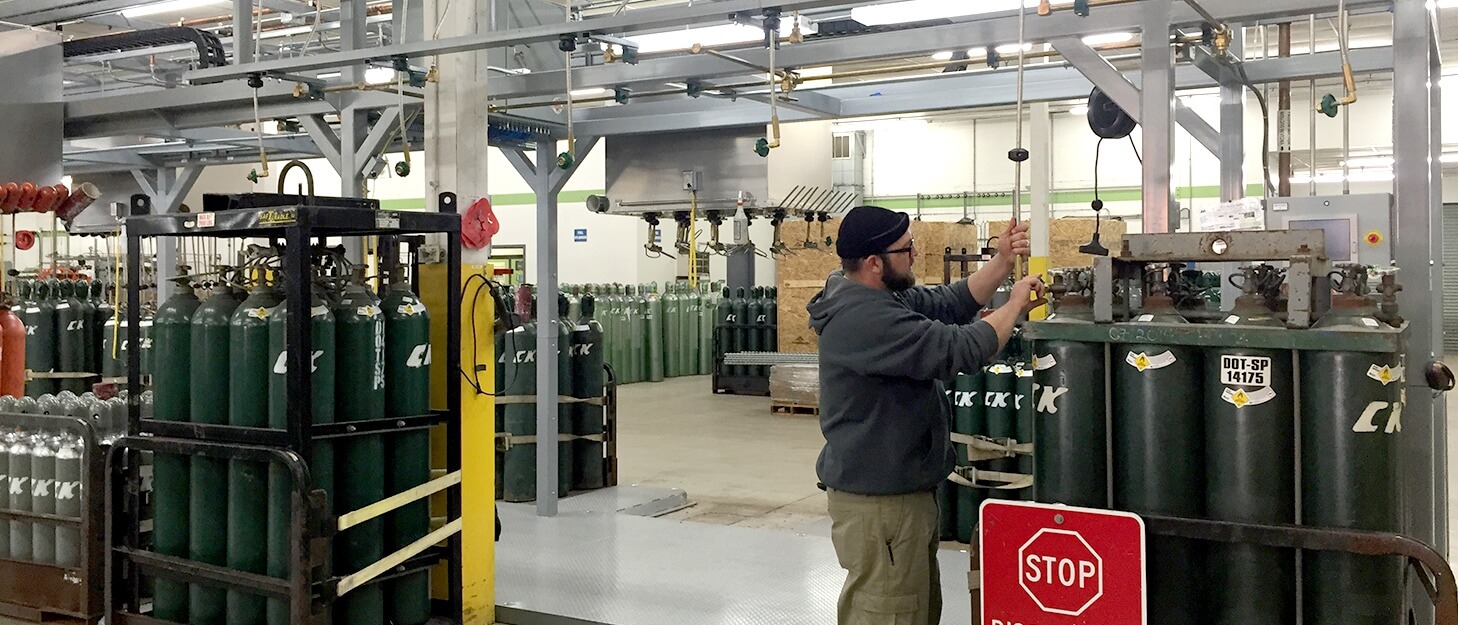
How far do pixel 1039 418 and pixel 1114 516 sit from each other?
14.2 inches

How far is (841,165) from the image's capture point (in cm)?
2339

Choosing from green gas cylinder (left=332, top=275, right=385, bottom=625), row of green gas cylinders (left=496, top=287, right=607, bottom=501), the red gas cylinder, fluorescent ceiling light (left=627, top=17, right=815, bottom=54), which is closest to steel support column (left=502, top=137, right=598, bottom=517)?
row of green gas cylinders (left=496, top=287, right=607, bottom=501)

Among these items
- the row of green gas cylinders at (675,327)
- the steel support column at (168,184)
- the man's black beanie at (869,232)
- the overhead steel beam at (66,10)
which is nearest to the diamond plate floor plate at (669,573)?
the man's black beanie at (869,232)

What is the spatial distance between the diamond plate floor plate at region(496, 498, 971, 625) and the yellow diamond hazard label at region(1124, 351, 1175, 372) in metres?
2.19

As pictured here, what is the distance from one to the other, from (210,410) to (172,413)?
24 centimetres

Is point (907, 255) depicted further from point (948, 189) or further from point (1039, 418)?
point (948, 189)

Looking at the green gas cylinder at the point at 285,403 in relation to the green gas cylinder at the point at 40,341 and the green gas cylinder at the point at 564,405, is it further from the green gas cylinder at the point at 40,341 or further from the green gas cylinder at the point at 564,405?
the green gas cylinder at the point at 40,341

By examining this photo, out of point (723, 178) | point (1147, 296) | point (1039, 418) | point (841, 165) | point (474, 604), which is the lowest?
point (474, 604)

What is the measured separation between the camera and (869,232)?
3.54m

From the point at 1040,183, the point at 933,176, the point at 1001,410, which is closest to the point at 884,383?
the point at 1001,410

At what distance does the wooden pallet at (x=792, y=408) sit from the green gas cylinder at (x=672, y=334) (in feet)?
14.2

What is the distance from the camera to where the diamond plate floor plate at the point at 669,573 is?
498 centimetres

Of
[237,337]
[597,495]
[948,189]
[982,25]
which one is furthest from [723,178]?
[948,189]

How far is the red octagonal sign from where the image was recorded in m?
2.81
